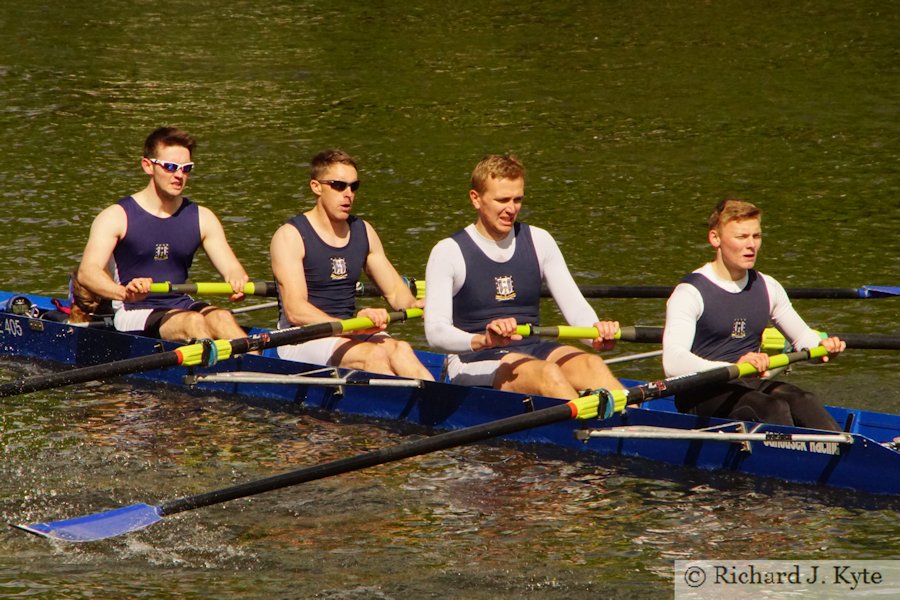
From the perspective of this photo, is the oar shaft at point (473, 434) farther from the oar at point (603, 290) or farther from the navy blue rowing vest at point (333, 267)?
the navy blue rowing vest at point (333, 267)

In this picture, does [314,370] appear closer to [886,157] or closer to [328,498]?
[328,498]

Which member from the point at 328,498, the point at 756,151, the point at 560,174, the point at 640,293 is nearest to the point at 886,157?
the point at 756,151

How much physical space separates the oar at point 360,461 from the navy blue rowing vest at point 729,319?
0.45 m

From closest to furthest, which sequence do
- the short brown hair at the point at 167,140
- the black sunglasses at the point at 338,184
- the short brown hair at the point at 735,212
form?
the short brown hair at the point at 735,212
the black sunglasses at the point at 338,184
the short brown hair at the point at 167,140

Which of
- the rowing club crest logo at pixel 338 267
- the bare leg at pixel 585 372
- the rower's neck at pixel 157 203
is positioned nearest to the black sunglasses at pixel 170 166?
the rower's neck at pixel 157 203

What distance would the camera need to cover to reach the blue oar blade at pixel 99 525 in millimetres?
7617

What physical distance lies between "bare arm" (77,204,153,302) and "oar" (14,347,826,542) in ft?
Result: 9.87

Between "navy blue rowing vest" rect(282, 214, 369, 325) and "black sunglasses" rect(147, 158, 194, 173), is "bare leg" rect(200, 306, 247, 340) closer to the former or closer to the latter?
"navy blue rowing vest" rect(282, 214, 369, 325)

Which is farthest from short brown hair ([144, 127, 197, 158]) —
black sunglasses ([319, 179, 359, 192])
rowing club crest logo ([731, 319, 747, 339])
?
rowing club crest logo ([731, 319, 747, 339])

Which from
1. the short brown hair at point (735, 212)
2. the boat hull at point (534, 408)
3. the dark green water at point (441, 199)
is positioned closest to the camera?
the dark green water at point (441, 199)

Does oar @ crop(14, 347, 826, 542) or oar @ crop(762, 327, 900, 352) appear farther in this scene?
oar @ crop(762, 327, 900, 352)

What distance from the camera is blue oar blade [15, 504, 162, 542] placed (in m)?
7.62

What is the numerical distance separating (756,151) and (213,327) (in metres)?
9.96

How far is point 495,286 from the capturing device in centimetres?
945
